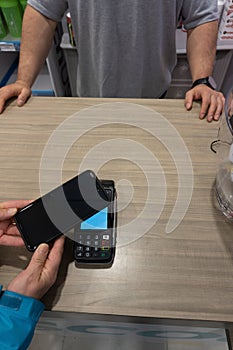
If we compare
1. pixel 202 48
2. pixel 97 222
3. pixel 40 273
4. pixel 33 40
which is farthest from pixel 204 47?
pixel 40 273

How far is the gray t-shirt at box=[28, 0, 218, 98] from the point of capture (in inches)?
30.3

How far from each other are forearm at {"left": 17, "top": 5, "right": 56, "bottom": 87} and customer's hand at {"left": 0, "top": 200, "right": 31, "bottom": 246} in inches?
18.3

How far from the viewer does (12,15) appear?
3.94ft

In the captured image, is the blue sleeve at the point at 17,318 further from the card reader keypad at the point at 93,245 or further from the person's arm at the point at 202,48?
the person's arm at the point at 202,48

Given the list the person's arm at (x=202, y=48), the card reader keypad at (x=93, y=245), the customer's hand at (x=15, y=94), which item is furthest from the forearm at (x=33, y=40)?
the card reader keypad at (x=93, y=245)

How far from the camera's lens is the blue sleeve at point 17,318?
344 mm

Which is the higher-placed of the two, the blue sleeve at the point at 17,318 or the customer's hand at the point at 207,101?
the customer's hand at the point at 207,101

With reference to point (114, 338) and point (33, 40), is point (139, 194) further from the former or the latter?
point (33, 40)

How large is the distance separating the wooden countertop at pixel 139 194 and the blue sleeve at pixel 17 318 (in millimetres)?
29

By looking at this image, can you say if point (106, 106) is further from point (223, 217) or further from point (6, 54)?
point (6, 54)

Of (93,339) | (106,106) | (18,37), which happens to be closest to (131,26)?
(106,106)

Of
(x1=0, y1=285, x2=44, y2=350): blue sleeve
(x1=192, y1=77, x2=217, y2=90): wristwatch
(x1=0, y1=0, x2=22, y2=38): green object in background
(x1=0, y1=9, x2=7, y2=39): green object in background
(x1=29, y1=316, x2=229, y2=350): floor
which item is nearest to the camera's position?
(x1=0, y1=285, x2=44, y2=350): blue sleeve

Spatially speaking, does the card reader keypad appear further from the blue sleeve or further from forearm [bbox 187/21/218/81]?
forearm [bbox 187/21/218/81]

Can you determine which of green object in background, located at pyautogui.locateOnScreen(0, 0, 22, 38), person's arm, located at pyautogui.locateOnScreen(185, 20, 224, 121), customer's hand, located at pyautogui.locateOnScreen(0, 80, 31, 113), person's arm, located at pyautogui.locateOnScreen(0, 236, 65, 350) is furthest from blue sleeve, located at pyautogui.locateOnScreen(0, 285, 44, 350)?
green object in background, located at pyautogui.locateOnScreen(0, 0, 22, 38)
